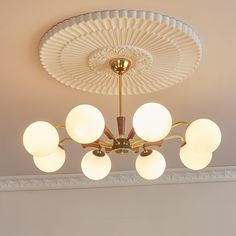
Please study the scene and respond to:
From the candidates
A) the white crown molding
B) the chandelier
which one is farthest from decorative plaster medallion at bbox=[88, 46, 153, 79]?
the white crown molding

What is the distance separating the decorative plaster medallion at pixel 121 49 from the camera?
1.56m

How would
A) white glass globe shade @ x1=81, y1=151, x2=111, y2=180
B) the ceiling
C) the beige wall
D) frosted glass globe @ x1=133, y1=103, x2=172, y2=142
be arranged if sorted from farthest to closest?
the beige wall
white glass globe shade @ x1=81, y1=151, x2=111, y2=180
the ceiling
frosted glass globe @ x1=133, y1=103, x2=172, y2=142

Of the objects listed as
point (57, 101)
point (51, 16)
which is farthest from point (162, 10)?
point (57, 101)

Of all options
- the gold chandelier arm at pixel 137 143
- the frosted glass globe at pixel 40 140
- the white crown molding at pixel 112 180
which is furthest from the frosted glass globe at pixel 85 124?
the white crown molding at pixel 112 180

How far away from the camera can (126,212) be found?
146 inches

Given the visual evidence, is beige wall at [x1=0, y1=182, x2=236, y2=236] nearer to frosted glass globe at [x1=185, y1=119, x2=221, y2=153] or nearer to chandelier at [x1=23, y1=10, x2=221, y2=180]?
chandelier at [x1=23, y1=10, x2=221, y2=180]

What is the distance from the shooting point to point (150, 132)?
4.37 ft

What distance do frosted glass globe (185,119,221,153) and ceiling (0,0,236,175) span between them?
46 centimetres

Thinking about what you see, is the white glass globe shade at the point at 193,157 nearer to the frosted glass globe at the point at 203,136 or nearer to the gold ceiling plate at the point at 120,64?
the frosted glass globe at the point at 203,136

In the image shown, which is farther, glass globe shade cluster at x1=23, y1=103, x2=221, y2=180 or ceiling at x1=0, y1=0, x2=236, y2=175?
ceiling at x1=0, y1=0, x2=236, y2=175

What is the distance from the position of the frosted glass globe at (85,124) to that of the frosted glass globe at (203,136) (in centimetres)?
34

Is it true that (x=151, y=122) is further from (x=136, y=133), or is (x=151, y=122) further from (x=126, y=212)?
(x=126, y=212)

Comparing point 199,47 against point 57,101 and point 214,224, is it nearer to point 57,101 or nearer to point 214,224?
point 57,101

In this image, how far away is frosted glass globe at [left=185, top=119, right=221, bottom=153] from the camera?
4.66ft
